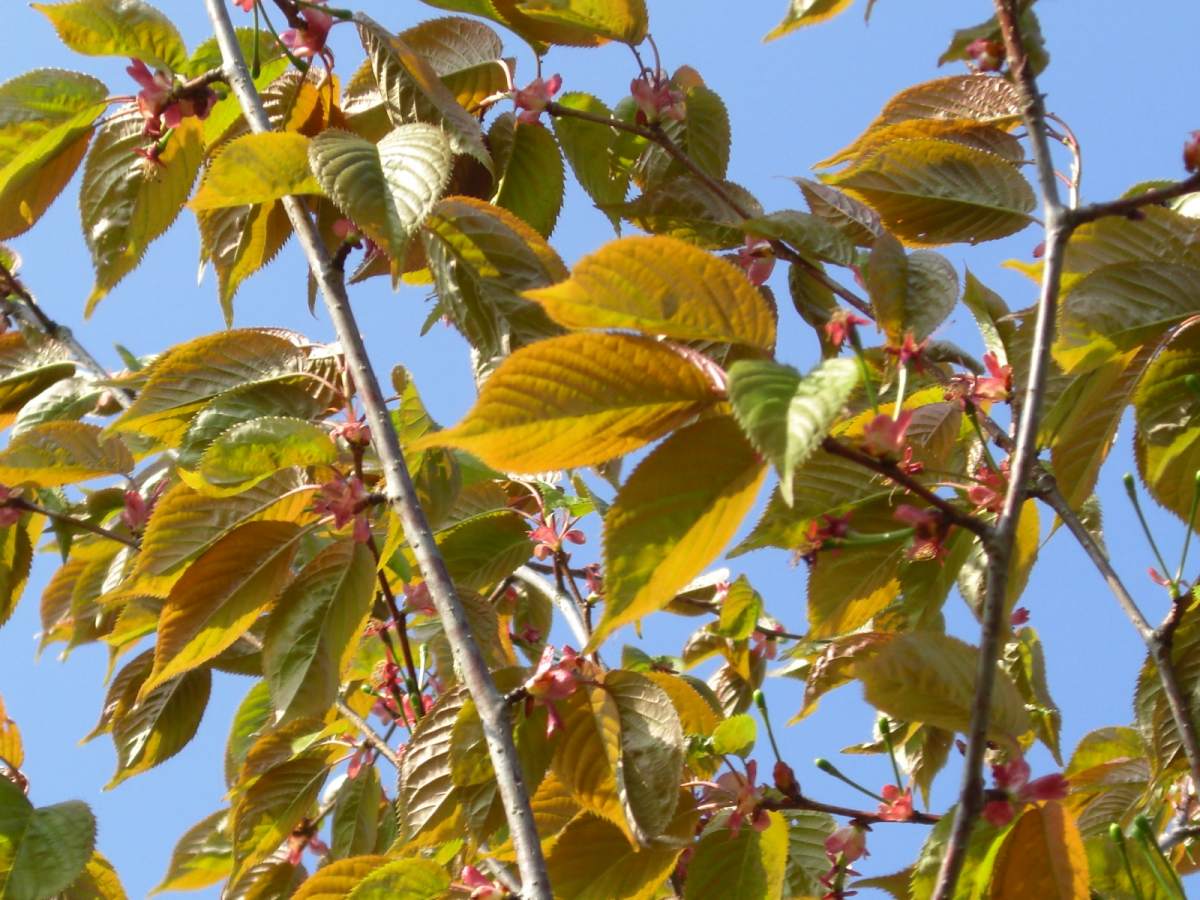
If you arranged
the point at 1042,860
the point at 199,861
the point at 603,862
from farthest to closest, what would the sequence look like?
the point at 199,861 → the point at 603,862 → the point at 1042,860

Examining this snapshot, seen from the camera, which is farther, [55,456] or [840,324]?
[55,456]

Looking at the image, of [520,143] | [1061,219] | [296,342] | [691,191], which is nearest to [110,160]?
[296,342]

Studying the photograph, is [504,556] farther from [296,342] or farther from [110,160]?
[110,160]

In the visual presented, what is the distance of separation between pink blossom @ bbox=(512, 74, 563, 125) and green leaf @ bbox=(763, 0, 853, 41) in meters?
0.33

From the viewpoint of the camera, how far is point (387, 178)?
3.43ft

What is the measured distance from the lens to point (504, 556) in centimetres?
164

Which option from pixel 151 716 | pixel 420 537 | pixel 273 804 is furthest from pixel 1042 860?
pixel 151 716

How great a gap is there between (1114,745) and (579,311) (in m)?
1.23

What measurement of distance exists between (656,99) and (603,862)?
34.8 inches

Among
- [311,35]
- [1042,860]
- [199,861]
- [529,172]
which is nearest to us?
[1042,860]

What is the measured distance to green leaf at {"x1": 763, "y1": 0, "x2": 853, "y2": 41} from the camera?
1.17m

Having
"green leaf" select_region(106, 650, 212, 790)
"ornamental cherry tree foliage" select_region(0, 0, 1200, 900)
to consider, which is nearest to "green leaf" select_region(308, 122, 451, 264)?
"ornamental cherry tree foliage" select_region(0, 0, 1200, 900)

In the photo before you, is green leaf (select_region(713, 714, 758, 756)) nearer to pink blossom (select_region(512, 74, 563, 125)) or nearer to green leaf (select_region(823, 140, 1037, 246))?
green leaf (select_region(823, 140, 1037, 246))

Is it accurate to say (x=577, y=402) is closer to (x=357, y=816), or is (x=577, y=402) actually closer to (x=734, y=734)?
(x=734, y=734)
